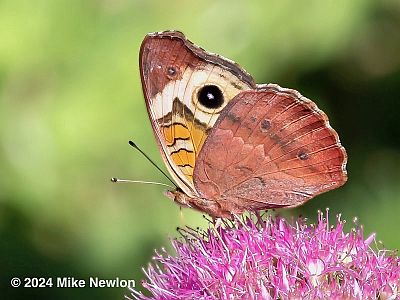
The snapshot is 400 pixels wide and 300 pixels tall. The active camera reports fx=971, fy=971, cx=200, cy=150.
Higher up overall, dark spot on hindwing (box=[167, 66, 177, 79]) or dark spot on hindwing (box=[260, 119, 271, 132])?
dark spot on hindwing (box=[167, 66, 177, 79])

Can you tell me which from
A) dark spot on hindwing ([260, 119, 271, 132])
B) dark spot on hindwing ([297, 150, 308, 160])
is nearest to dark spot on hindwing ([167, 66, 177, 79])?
dark spot on hindwing ([260, 119, 271, 132])

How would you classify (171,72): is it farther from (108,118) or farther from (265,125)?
(108,118)

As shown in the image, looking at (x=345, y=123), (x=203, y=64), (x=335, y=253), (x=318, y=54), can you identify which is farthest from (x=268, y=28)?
(x=335, y=253)

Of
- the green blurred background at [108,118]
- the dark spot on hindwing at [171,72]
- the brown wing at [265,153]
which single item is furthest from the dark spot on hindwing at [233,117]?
the green blurred background at [108,118]

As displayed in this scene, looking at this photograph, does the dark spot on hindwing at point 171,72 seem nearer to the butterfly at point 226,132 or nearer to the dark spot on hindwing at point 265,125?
the butterfly at point 226,132

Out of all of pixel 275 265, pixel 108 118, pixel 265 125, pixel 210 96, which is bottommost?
pixel 275 265

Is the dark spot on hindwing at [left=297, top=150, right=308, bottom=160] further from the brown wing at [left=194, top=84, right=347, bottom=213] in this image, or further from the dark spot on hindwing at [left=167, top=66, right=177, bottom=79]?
the dark spot on hindwing at [left=167, top=66, right=177, bottom=79]

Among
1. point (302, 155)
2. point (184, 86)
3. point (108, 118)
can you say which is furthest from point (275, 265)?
point (108, 118)
